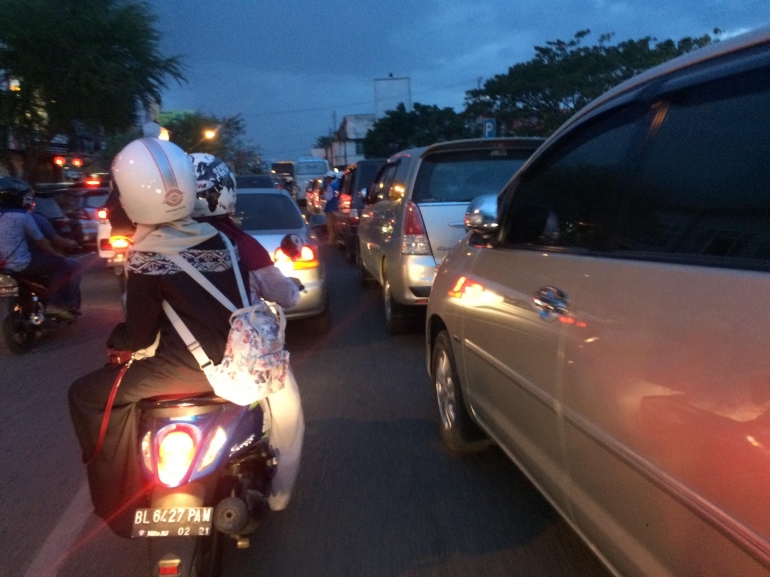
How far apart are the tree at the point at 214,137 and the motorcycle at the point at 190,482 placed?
40.1 metres

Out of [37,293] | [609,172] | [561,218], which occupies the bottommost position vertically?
[37,293]

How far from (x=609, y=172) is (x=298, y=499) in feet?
7.93

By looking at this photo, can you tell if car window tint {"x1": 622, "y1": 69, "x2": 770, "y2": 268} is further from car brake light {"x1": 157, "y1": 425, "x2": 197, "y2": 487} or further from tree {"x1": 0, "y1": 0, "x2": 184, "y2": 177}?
tree {"x1": 0, "y1": 0, "x2": 184, "y2": 177}

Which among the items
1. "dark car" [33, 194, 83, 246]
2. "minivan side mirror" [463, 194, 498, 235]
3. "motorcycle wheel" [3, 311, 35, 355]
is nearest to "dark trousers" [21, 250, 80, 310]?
"motorcycle wheel" [3, 311, 35, 355]

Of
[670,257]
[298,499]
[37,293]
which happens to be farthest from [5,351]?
[670,257]

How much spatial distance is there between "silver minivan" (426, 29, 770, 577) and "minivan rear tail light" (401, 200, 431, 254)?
3.64 m

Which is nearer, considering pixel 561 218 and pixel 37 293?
pixel 561 218

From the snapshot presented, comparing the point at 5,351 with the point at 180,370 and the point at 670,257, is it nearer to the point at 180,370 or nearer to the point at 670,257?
the point at 180,370

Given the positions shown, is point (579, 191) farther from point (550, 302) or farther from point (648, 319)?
point (648, 319)

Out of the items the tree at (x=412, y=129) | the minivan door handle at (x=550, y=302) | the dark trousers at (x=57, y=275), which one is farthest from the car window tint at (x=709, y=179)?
the tree at (x=412, y=129)

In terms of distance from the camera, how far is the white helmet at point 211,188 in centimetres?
331

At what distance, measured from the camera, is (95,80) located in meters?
22.2

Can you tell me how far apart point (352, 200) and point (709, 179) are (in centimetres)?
1342

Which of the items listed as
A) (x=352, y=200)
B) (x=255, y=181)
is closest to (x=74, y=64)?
(x=255, y=181)
